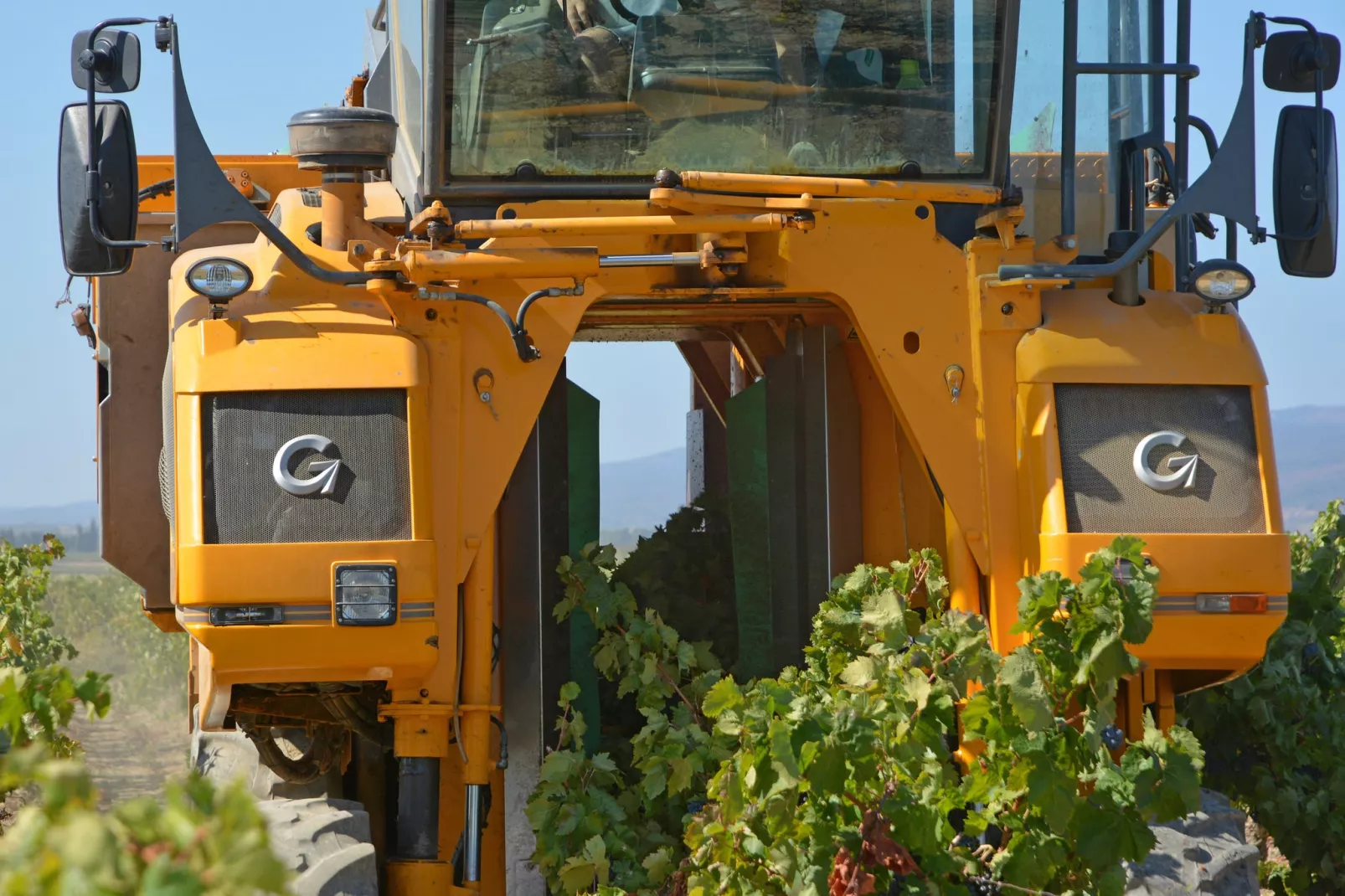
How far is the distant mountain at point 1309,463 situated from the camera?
59000 mm

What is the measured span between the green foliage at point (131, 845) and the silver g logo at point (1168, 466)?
293 centimetres

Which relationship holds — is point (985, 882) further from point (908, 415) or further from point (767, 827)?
point (908, 415)

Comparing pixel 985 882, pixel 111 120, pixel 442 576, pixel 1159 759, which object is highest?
pixel 111 120

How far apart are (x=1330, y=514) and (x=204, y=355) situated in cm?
569

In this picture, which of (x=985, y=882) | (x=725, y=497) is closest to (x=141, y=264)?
(x=725, y=497)

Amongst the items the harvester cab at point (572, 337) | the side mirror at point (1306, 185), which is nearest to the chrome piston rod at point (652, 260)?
the harvester cab at point (572, 337)

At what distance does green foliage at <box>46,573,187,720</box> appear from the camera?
20.4m

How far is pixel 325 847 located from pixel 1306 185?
9.74ft

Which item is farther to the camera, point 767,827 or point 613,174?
point 613,174

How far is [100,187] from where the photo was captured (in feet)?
13.8

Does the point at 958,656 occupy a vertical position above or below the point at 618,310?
below

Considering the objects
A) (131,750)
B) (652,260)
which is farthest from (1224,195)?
(131,750)

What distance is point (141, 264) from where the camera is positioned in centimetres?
551

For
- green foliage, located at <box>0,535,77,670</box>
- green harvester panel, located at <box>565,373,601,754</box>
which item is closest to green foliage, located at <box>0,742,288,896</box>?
green harvester panel, located at <box>565,373,601,754</box>
